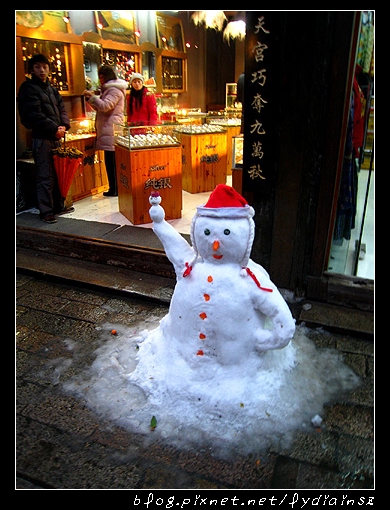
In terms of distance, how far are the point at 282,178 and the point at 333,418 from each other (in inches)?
88.5

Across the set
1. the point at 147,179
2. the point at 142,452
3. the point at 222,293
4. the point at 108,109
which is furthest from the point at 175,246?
the point at 108,109

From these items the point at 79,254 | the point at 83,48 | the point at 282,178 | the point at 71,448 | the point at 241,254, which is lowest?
→ the point at 71,448

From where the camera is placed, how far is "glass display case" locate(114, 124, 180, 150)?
595 cm

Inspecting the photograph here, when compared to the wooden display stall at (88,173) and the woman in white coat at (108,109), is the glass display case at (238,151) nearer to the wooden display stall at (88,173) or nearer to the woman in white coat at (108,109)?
the woman in white coat at (108,109)

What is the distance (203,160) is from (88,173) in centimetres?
216

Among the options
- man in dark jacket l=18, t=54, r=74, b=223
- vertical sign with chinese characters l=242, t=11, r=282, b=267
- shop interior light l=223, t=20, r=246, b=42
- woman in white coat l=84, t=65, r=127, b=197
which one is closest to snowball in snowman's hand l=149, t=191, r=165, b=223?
vertical sign with chinese characters l=242, t=11, r=282, b=267

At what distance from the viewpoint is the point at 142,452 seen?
110 inches

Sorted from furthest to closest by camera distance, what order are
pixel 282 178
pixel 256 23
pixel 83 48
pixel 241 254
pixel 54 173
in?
1. pixel 83 48
2. pixel 54 173
3. pixel 282 178
4. pixel 256 23
5. pixel 241 254

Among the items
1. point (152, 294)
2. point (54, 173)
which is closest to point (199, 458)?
point (152, 294)

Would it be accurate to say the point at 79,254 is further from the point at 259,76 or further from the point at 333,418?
the point at 333,418

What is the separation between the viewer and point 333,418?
120 inches

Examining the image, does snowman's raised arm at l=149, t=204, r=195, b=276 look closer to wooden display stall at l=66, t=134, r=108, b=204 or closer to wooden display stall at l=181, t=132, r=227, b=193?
wooden display stall at l=66, t=134, r=108, b=204

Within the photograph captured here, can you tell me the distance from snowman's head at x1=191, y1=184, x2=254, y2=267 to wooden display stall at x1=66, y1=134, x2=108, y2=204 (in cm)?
468

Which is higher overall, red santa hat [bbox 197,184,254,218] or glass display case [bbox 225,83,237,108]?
glass display case [bbox 225,83,237,108]
